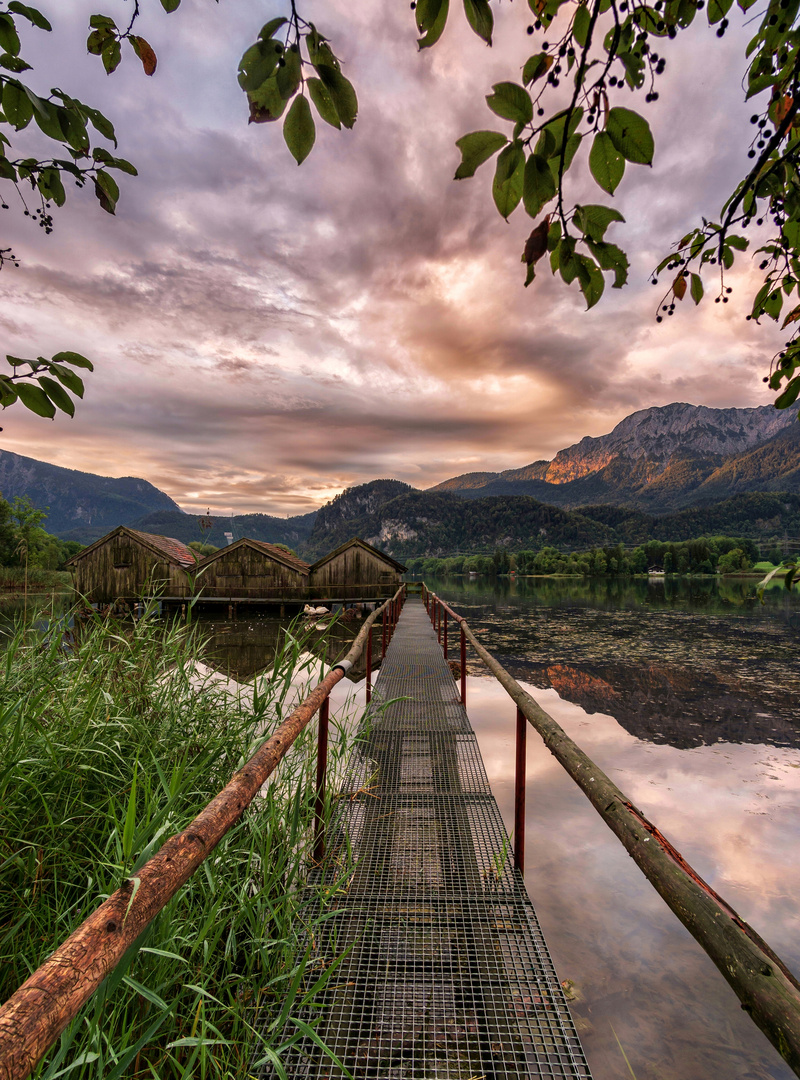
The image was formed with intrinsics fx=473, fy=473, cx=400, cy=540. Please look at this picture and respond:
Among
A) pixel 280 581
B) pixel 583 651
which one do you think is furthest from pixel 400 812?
pixel 280 581

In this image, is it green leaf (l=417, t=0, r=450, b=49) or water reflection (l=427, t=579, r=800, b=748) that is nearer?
green leaf (l=417, t=0, r=450, b=49)

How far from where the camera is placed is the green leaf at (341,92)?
1.02m

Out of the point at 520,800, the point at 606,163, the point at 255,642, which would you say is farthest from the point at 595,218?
the point at 255,642

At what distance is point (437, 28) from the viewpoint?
0.96 m

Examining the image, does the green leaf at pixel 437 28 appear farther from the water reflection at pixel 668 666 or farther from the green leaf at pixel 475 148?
the water reflection at pixel 668 666

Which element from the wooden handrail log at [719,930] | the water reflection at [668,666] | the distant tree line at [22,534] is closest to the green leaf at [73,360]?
the wooden handrail log at [719,930]

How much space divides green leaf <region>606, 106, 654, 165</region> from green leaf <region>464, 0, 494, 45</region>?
1.01 ft

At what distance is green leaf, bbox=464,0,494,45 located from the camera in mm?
944

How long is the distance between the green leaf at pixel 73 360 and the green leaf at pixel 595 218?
135 cm

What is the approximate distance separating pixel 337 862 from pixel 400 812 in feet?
2.54

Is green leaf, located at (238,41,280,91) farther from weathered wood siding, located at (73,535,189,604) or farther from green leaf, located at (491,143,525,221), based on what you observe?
weathered wood siding, located at (73,535,189,604)

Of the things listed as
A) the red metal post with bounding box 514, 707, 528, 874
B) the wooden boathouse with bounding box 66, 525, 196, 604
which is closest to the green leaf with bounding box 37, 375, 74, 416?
the red metal post with bounding box 514, 707, 528, 874

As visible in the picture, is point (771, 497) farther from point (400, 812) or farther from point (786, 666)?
point (400, 812)

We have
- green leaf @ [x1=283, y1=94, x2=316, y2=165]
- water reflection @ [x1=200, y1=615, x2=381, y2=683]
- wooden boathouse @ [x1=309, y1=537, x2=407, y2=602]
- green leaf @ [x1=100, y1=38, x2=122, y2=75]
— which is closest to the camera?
green leaf @ [x1=283, y1=94, x2=316, y2=165]
